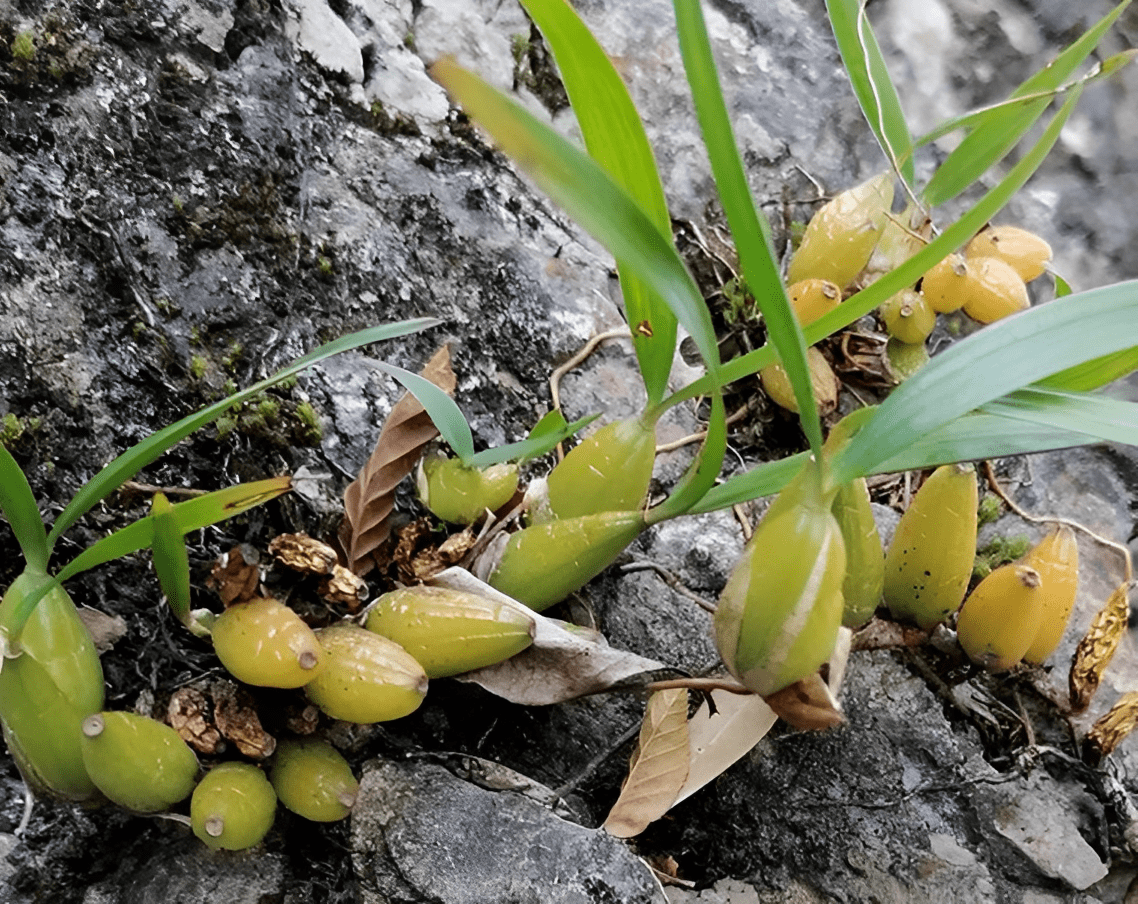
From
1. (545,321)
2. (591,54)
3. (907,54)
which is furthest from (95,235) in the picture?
(907,54)

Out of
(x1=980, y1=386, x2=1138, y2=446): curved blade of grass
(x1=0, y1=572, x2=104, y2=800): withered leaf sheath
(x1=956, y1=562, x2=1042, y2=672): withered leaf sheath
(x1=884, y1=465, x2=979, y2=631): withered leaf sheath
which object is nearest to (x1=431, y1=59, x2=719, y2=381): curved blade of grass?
(x1=980, y1=386, x2=1138, y2=446): curved blade of grass

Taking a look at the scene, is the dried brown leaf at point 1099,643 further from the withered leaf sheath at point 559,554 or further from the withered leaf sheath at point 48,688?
the withered leaf sheath at point 48,688

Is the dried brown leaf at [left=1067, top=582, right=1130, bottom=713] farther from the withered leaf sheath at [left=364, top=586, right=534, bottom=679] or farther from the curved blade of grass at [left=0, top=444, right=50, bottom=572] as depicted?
the curved blade of grass at [left=0, top=444, right=50, bottom=572]

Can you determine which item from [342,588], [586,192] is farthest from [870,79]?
[342,588]

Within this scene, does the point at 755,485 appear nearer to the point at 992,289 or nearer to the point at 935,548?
the point at 935,548

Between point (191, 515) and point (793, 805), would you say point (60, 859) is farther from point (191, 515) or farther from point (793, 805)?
point (793, 805)

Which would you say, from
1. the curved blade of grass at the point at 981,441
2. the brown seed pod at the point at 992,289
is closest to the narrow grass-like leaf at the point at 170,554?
the curved blade of grass at the point at 981,441
